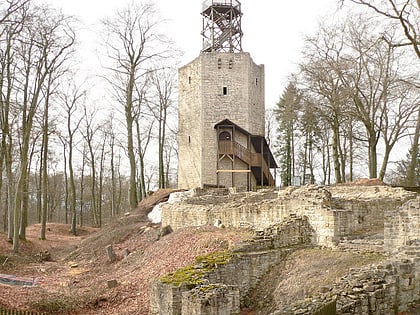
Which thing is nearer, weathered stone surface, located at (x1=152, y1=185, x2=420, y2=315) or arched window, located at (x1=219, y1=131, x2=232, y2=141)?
weathered stone surface, located at (x1=152, y1=185, x2=420, y2=315)

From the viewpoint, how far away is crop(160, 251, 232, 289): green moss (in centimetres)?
984

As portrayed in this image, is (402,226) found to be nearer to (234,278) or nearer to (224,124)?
(234,278)

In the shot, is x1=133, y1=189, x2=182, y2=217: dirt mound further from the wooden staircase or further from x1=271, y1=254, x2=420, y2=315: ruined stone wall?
x1=271, y1=254, x2=420, y2=315: ruined stone wall

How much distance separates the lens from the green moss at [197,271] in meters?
9.84

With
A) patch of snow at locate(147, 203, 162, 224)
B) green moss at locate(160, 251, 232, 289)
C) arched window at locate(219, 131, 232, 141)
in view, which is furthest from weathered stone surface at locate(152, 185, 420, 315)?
arched window at locate(219, 131, 232, 141)

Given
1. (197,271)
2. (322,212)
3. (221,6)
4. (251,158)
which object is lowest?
(197,271)

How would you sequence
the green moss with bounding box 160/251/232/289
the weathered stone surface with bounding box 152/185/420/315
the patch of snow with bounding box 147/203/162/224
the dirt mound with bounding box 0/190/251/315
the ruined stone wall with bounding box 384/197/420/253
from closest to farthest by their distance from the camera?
1. the weathered stone surface with bounding box 152/185/420/315
2. the green moss with bounding box 160/251/232/289
3. the ruined stone wall with bounding box 384/197/420/253
4. the dirt mound with bounding box 0/190/251/315
5. the patch of snow with bounding box 147/203/162/224

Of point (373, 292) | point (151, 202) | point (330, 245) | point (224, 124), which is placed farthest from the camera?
point (224, 124)

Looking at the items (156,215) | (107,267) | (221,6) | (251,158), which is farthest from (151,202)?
(221,6)

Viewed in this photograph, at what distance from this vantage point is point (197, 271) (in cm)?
1065

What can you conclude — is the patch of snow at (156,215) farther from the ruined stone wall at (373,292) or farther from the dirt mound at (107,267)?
the ruined stone wall at (373,292)

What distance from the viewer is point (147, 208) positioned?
27.8 meters

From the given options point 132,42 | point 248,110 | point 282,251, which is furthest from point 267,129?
point 282,251

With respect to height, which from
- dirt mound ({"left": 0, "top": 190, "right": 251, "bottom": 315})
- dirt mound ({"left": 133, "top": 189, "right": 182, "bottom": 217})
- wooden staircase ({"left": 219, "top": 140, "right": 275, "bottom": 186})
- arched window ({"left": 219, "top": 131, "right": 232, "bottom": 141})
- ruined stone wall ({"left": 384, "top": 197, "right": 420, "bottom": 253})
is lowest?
dirt mound ({"left": 0, "top": 190, "right": 251, "bottom": 315})
